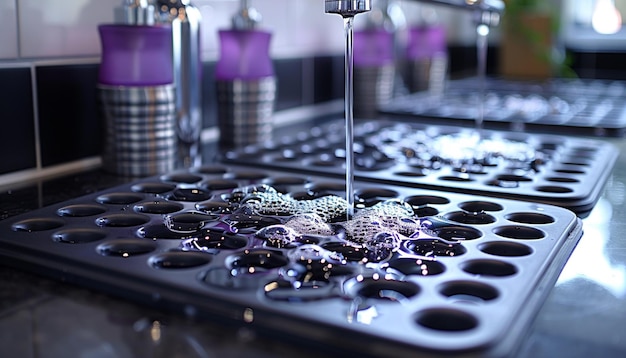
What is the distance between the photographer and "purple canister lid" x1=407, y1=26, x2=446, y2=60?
173 cm

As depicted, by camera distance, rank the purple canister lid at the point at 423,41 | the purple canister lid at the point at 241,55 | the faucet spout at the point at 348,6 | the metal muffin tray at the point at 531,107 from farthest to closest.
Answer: the purple canister lid at the point at 423,41, the metal muffin tray at the point at 531,107, the purple canister lid at the point at 241,55, the faucet spout at the point at 348,6

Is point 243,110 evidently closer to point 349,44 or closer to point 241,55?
point 241,55

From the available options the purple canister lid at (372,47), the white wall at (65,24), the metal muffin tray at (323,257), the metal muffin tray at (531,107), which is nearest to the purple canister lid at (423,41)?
the metal muffin tray at (531,107)

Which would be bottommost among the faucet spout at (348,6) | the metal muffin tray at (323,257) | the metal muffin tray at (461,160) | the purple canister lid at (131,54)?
the metal muffin tray at (323,257)

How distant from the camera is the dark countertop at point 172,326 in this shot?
37cm

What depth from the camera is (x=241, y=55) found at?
100 cm

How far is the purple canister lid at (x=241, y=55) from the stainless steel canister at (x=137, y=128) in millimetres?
195

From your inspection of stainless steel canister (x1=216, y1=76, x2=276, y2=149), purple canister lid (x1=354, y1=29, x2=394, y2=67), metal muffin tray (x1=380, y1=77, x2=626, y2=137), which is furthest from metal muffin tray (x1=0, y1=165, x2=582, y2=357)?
purple canister lid (x1=354, y1=29, x2=394, y2=67)

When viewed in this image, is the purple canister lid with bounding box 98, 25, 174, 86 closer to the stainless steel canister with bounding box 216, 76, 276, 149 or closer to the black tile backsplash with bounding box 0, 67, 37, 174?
the black tile backsplash with bounding box 0, 67, 37, 174

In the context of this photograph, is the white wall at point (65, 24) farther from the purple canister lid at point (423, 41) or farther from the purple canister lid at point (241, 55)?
the purple canister lid at point (423, 41)

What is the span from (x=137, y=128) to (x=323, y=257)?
0.38 meters

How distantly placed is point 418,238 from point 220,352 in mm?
230

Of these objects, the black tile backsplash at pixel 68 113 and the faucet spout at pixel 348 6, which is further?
the black tile backsplash at pixel 68 113

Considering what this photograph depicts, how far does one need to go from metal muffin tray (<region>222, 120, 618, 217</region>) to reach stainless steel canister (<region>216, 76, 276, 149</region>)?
2.5 inches
